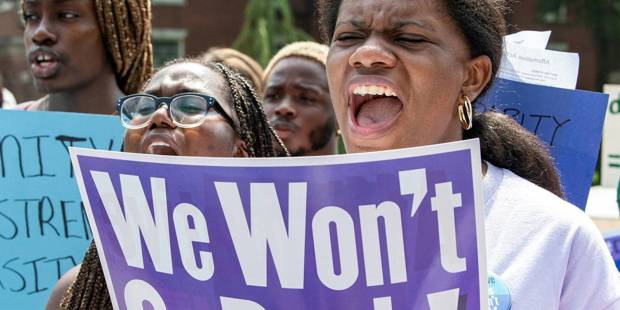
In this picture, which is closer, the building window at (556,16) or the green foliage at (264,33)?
the green foliage at (264,33)

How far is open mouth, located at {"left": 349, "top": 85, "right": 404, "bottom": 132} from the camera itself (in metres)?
1.87

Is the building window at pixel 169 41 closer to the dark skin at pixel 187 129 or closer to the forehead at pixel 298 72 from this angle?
the forehead at pixel 298 72

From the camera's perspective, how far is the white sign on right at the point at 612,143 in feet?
11.5

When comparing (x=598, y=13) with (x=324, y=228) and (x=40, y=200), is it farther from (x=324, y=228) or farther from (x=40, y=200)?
(x=324, y=228)

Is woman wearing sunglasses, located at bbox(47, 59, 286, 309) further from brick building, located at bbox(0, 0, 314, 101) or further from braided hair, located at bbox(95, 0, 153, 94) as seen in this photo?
brick building, located at bbox(0, 0, 314, 101)

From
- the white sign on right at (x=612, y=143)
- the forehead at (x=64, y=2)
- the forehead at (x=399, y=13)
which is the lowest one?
the white sign on right at (x=612, y=143)

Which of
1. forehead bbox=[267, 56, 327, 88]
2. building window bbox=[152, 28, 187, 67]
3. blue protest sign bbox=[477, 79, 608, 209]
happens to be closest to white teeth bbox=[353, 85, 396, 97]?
blue protest sign bbox=[477, 79, 608, 209]

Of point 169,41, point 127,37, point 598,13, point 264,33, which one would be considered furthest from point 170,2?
point 127,37

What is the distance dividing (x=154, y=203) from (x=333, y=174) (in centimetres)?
33

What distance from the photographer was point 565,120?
2.64 metres

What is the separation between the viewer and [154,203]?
163cm

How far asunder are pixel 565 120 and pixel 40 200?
1553mm

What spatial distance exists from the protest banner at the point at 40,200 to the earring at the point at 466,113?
1.22 m

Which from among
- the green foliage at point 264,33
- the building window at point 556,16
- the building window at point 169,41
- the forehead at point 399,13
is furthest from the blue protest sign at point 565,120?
the building window at point 556,16
